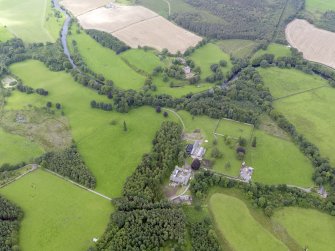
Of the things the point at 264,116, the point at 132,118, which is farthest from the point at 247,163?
the point at 132,118

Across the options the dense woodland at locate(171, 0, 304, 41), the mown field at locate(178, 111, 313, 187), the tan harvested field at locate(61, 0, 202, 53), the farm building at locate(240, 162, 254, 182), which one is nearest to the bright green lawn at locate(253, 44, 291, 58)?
the dense woodland at locate(171, 0, 304, 41)

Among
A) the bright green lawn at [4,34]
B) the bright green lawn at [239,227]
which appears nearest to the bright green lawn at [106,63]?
the bright green lawn at [4,34]

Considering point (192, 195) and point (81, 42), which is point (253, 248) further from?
point (81, 42)

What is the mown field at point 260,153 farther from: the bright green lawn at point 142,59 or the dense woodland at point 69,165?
the dense woodland at point 69,165

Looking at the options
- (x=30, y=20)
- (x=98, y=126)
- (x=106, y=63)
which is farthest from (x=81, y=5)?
(x=98, y=126)

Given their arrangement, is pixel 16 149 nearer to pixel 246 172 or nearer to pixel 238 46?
pixel 246 172

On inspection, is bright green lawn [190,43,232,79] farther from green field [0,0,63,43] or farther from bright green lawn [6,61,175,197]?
green field [0,0,63,43]
